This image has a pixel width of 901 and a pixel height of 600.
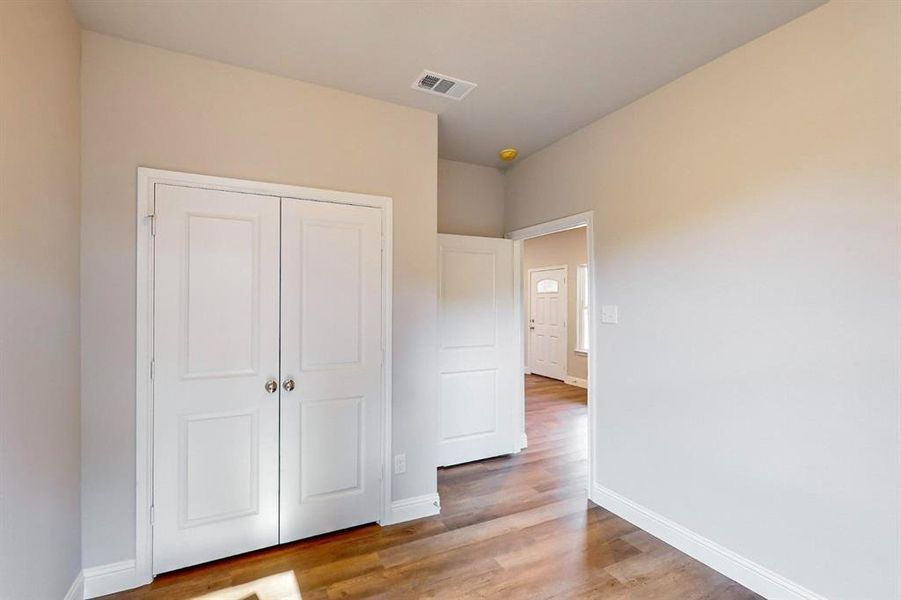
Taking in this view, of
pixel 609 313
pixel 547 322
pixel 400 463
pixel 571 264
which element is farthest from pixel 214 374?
pixel 547 322

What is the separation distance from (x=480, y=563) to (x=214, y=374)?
5.89 ft

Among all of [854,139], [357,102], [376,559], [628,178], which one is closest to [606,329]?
[628,178]

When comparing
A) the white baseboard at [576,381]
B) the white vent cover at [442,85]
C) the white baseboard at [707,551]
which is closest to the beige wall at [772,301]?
the white baseboard at [707,551]

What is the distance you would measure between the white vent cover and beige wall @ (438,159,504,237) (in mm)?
1215

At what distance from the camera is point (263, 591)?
1955 mm

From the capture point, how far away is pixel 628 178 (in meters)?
2.71

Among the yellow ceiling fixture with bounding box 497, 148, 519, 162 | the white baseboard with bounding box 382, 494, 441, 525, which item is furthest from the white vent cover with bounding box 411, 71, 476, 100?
the white baseboard with bounding box 382, 494, 441, 525

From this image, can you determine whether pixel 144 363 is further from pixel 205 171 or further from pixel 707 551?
pixel 707 551

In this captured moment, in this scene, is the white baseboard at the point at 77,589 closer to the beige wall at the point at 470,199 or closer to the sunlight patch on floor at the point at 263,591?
the sunlight patch on floor at the point at 263,591

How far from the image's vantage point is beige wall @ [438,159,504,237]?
3.80 m

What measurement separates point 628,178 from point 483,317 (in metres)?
1.69

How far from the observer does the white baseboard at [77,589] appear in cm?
177

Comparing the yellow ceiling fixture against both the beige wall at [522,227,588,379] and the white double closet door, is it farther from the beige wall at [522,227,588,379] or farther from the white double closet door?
the beige wall at [522,227,588,379]

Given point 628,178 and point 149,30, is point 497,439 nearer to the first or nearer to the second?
point 628,178
